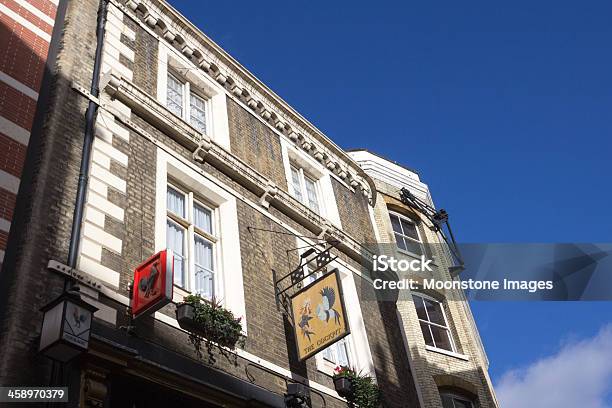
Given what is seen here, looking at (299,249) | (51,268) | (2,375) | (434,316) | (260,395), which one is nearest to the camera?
(2,375)

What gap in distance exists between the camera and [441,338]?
19.8 meters

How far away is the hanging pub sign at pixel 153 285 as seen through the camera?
938 cm

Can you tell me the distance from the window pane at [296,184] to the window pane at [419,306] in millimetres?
4864

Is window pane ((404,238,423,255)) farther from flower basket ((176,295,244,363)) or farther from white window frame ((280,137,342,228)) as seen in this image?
flower basket ((176,295,244,363))

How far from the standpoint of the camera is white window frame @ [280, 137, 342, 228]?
1805 centimetres

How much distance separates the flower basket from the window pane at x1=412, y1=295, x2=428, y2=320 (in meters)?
9.16

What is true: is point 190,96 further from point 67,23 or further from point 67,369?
point 67,369

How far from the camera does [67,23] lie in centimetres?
1290

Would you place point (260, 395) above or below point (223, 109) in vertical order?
below

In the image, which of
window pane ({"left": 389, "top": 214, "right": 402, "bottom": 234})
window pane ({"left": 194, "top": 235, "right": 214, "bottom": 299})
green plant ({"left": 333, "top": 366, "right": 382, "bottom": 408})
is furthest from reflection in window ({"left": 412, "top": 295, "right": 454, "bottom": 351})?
window pane ({"left": 194, "top": 235, "right": 214, "bottom": 299})

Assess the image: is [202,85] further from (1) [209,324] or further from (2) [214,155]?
(1) [209,324]

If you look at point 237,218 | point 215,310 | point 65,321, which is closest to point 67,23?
point 237,218

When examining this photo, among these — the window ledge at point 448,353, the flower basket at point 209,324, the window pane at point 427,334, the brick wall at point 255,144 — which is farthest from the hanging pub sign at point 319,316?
the window pane at point 427,334

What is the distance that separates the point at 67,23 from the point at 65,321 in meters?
7.18
